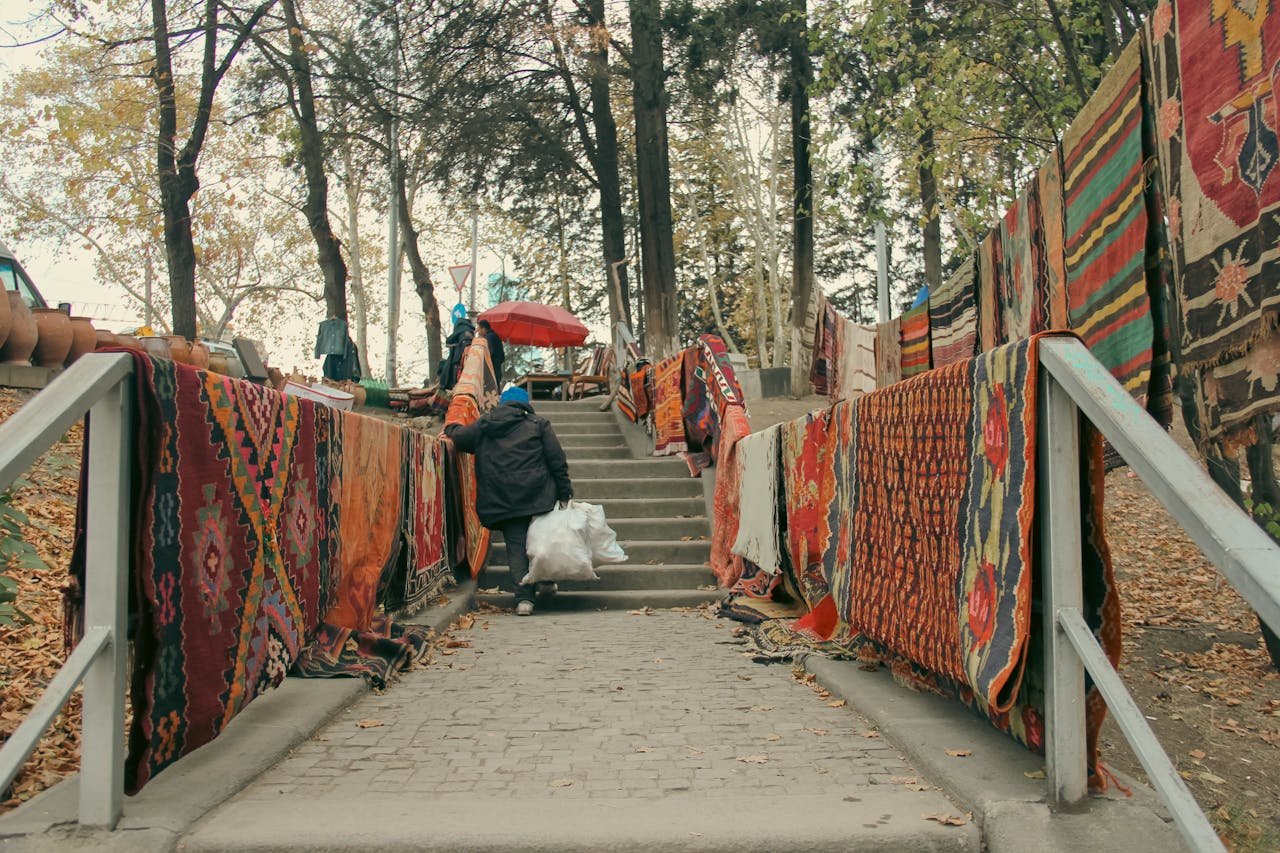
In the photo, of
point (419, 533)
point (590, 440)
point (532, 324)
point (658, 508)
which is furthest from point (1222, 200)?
point (532, 324)

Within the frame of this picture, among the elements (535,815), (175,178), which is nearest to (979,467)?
(535,815)

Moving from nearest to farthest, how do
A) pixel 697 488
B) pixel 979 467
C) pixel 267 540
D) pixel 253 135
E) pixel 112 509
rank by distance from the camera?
pixel 112 509, pixel 979 467, pixel 267 540, pixel 697 488, pixel 253 135

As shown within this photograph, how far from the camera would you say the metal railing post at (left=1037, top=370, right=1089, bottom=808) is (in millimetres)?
2865

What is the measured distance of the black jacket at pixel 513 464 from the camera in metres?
8.55

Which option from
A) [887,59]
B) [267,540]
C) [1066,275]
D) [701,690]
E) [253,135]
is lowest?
[701,690]

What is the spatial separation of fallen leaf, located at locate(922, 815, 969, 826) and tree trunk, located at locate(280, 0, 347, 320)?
1762 cm

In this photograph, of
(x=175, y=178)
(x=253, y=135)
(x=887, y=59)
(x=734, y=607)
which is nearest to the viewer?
(x=734, y=607)

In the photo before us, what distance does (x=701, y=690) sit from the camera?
521 centimetres

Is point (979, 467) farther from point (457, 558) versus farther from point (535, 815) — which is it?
point (457, 558)

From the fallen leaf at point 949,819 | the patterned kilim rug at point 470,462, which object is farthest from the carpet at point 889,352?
the fallen leaf at point 949,819

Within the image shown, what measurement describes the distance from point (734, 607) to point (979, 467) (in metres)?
4.53

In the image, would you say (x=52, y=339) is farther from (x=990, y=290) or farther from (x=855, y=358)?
(x=990, y=290)

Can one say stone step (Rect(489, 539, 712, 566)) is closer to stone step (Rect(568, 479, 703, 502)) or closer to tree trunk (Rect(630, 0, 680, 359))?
stone step (Rect(568, 479, 703, 502))

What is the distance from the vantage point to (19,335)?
35.3 feet
